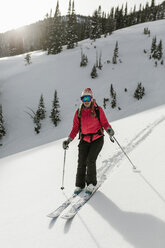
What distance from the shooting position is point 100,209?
11.6 ft

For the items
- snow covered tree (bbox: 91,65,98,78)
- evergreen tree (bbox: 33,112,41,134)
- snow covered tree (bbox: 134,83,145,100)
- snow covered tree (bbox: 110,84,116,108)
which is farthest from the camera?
snow covered tree (bbox: 91,65,98,78)

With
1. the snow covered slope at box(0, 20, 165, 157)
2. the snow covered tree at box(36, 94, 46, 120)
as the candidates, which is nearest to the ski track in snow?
the snow covered slope at box(0, 20, 165, 157)

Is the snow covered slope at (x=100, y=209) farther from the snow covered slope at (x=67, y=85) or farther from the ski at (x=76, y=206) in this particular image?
the snow covered slope at (x=67, y=85)

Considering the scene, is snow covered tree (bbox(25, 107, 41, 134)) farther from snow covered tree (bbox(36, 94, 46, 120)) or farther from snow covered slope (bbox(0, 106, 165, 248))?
snow covered slope (bbox(0, 106, 165, 248))

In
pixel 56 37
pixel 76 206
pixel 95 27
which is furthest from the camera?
pixel 95 27

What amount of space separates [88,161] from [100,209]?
101cm

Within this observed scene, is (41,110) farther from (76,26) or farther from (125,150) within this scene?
(76,26)

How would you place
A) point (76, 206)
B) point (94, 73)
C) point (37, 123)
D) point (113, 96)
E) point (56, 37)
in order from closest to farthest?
1. point (76, 206)
2. point (37, 123)
3. point (113, 96)
4. point (94, 73)
5. point (56, 37)

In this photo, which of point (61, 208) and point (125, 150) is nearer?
point (61, 208)

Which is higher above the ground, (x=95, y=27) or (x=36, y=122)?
(x=95, y=27)

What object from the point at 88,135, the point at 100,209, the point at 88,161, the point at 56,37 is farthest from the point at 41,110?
the point at 56,37

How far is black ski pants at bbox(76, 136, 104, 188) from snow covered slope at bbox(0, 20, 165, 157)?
17578 mm

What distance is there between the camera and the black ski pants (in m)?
4.14

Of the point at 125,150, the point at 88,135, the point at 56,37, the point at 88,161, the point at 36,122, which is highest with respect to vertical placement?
the point at 56,37
